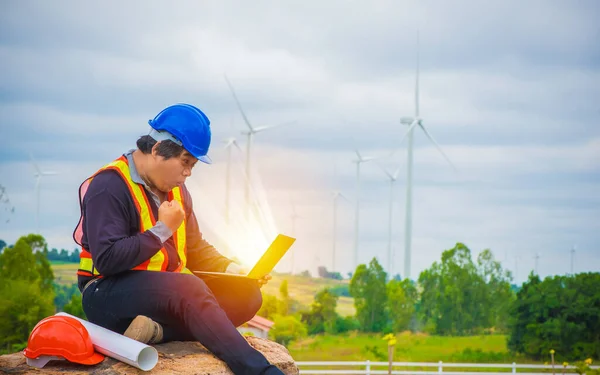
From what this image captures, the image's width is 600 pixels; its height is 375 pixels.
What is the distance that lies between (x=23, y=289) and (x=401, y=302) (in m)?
18.3

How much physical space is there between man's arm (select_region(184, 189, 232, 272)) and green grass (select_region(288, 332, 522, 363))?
35276 millimetres

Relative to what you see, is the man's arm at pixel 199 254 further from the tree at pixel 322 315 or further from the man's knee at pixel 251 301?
the tree at pixel 322 315

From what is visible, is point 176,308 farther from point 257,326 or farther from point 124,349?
point 257,326

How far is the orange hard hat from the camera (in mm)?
5293

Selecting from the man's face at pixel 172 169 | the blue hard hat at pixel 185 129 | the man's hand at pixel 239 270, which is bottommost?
the man's hand at pixel 239 270

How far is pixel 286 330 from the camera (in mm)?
39781

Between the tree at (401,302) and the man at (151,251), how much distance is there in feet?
127

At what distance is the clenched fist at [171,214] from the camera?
5227mm

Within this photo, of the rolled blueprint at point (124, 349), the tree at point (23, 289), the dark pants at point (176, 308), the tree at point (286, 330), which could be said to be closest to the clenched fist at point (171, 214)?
the dark pants at point (176, 308)

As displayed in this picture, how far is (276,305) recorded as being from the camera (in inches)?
1623

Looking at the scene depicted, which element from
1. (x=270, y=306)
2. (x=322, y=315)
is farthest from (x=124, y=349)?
(x=322, y=315)

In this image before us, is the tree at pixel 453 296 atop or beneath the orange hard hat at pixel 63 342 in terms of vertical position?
atop

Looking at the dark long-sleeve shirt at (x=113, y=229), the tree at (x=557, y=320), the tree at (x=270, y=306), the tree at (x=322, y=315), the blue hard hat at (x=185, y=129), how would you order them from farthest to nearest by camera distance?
the tree at (x=322, y=315)
the tree at (x=270, y=306)
the tree at (x=557, y=320)
the blue hard hat at (x=185, y=129)
the dark long-sleeve shirt at (x=113, y=229)

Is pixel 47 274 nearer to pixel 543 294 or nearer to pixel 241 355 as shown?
pixel 543 294
